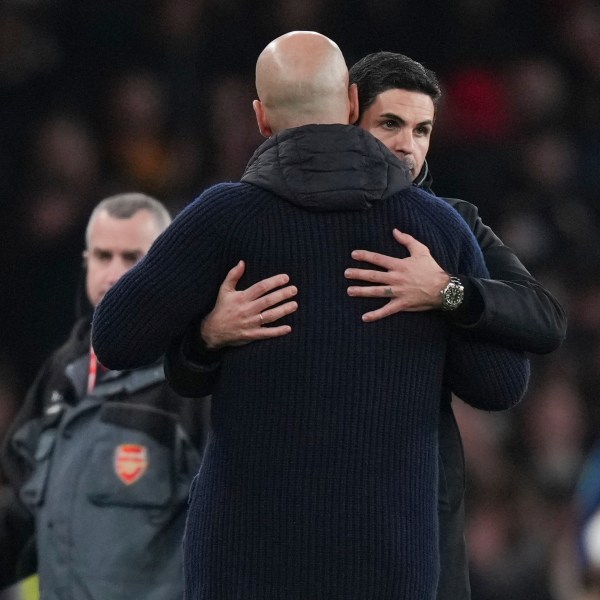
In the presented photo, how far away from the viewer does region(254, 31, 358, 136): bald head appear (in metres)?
2.61

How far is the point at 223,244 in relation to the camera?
100 inches

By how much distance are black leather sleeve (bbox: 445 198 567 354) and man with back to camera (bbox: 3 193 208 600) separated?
1.12 meters

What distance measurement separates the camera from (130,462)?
3.55 m

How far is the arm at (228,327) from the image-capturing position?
2529 mm

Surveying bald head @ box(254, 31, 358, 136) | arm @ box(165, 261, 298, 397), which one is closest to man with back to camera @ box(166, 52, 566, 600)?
arm @ box(165, 261, 298, 397)

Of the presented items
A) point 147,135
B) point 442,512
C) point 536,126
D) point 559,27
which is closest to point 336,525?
point 442,512

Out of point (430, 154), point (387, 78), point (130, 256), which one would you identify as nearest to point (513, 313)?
point (387, 78)

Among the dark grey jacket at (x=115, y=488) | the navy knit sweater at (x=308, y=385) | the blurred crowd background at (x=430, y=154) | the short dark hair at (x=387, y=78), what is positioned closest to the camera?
the navy knit sweater at (x=308, y=385)

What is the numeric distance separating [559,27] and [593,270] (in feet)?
5.06

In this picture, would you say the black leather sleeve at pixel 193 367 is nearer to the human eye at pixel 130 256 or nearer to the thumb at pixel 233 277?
the thumb at pixel 233 277

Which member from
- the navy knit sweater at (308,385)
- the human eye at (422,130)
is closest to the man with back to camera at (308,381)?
the navy knit sweater at (308,385)

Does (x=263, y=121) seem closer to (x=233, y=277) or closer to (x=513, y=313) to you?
(x=233, y=277)

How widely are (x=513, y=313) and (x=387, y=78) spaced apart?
26.8 inches

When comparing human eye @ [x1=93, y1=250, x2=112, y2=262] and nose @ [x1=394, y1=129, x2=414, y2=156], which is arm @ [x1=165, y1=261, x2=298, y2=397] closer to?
nose @ [x1=394, y1=129, x2=414, y2=156]
